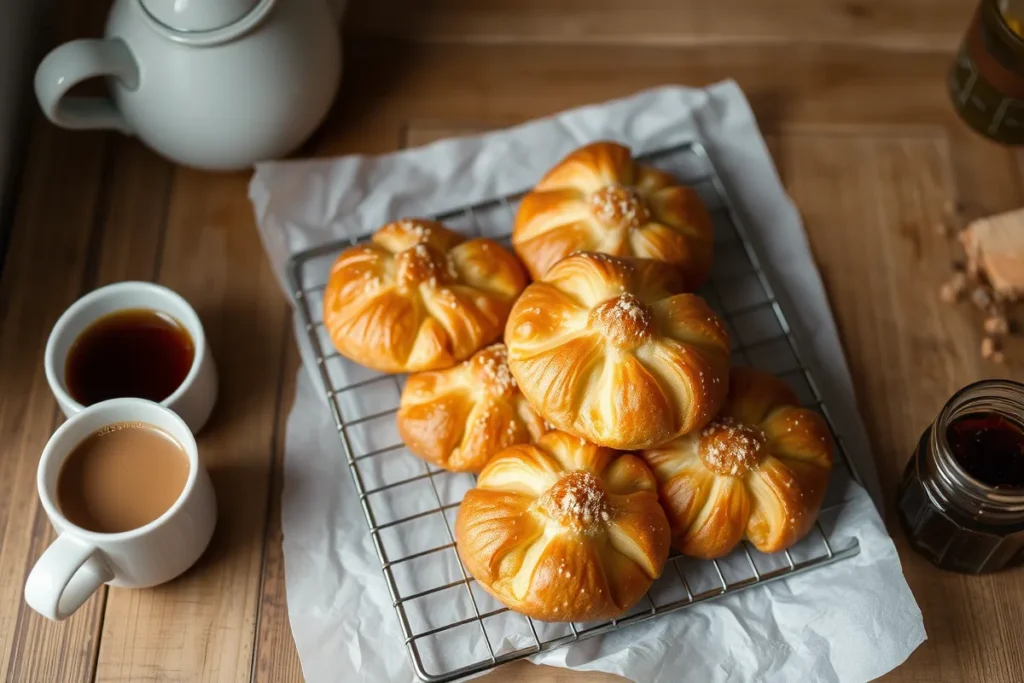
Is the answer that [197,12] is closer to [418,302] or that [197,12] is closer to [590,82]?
[418,302]

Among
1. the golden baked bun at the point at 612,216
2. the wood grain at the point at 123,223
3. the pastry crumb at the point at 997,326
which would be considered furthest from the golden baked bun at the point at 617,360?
the wood grain at the point at 123,223

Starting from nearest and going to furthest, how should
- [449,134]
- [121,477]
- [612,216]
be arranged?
[121,477], [612,216], [449,134]

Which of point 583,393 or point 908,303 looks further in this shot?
point 908,303

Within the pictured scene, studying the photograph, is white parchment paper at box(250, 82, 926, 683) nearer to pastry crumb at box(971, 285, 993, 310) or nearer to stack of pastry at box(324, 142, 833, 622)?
stack of pastry at box(324, 142, 833, 622)

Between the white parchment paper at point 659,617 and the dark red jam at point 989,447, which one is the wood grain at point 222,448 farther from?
the dark red jam at point 989,447

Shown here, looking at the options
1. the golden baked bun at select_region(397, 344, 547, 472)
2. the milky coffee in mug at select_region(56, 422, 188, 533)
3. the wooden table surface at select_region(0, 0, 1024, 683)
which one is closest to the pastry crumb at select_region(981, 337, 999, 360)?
the wooden table surface at select_region(0, 0, 1024, 683)

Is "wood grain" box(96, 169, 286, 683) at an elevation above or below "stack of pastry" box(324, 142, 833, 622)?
below

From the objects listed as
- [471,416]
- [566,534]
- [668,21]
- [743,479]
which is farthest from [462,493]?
[668,21]
